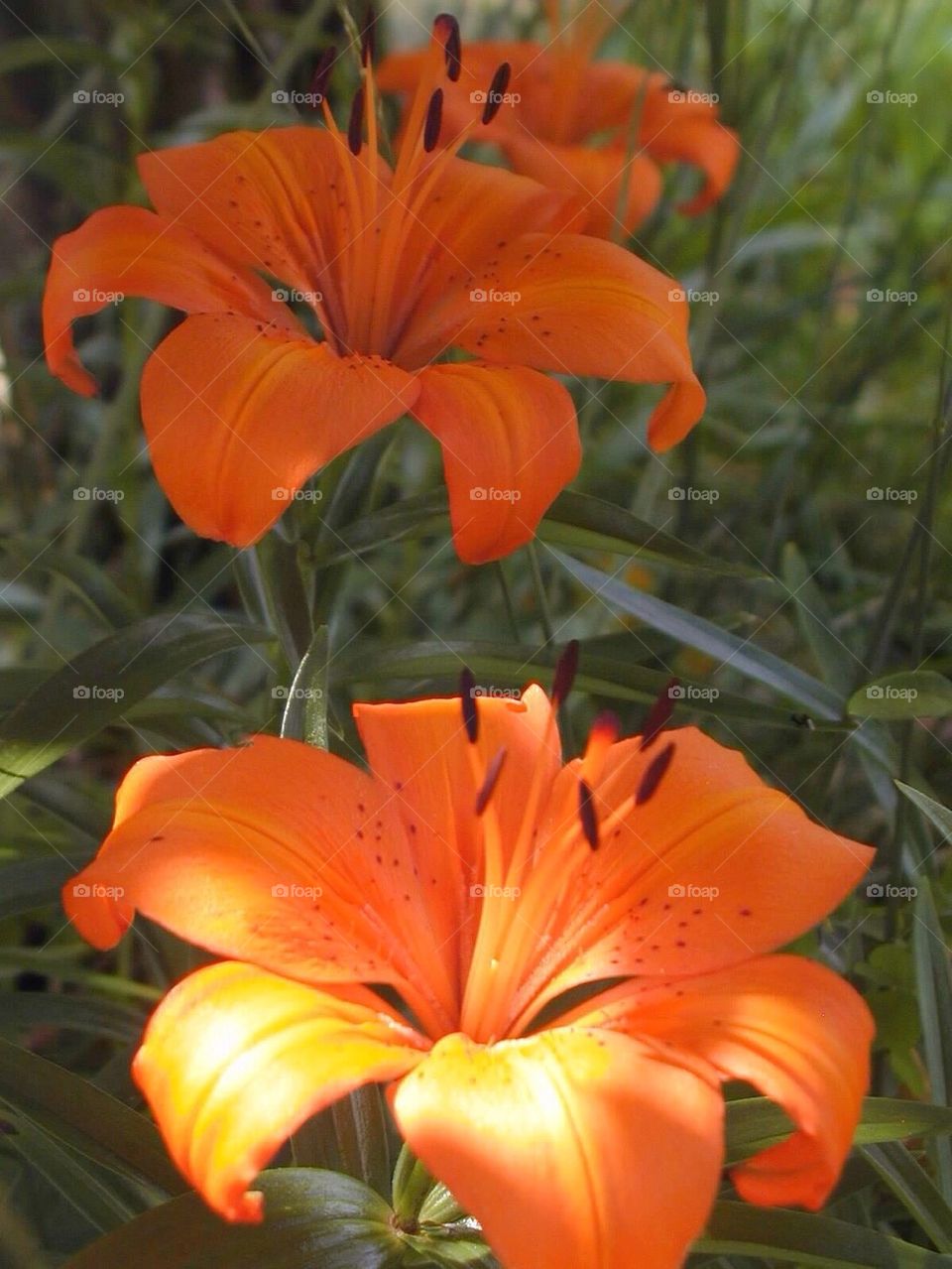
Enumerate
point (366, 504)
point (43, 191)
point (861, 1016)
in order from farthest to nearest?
1. point (43, 191)
2. point (366, 504)
3. point (861, 1016)

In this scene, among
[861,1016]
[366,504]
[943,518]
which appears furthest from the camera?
[943,518]

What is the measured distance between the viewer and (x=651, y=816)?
650 mm

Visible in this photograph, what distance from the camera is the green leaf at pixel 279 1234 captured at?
0.54 meters

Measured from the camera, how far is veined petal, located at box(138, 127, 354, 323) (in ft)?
2.50

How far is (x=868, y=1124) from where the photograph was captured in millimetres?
606

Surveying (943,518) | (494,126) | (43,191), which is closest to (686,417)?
(494,126)

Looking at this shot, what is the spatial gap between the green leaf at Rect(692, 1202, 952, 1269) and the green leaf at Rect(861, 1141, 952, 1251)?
49 mm

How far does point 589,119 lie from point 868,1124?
105 centimetres

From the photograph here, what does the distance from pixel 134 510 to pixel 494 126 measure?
0.58m

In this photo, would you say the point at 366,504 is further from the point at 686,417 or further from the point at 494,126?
the point at 494,126

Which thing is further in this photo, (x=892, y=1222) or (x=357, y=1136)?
(x=892, y=1222)
